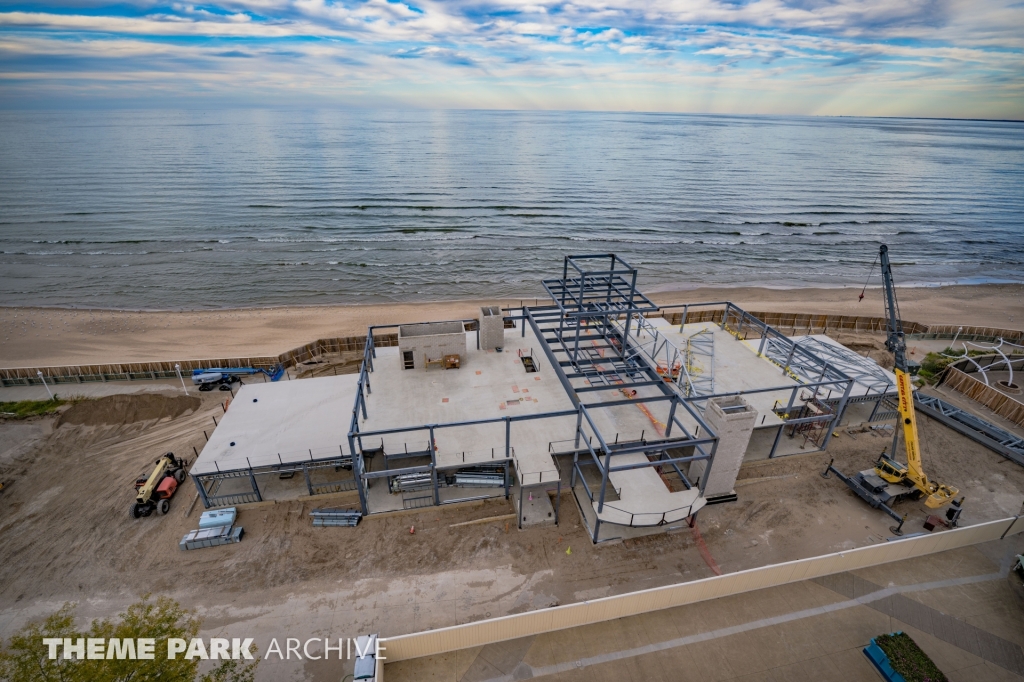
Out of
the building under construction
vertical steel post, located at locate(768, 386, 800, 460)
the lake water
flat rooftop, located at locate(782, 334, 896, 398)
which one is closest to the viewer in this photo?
the building under construction

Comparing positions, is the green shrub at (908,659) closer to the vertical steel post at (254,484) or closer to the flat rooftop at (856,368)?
the flat rooftop at (856,368)

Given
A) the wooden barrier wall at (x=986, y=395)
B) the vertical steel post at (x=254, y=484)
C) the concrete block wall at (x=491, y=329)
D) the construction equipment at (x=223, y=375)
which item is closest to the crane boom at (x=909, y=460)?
the wooden barrier wall at (x=986, y=395)

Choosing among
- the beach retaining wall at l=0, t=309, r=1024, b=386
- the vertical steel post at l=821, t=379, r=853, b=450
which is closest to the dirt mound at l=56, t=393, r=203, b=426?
the beach retaining wall at l=0, t=309, r=1024, b=386

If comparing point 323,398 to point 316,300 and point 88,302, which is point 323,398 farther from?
point 88,302


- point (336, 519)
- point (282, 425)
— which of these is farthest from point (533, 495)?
point (282, 425)

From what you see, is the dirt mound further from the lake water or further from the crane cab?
the crane cab

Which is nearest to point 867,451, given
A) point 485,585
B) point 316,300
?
point 485,585

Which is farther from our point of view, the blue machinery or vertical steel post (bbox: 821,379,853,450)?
the blue machinery
